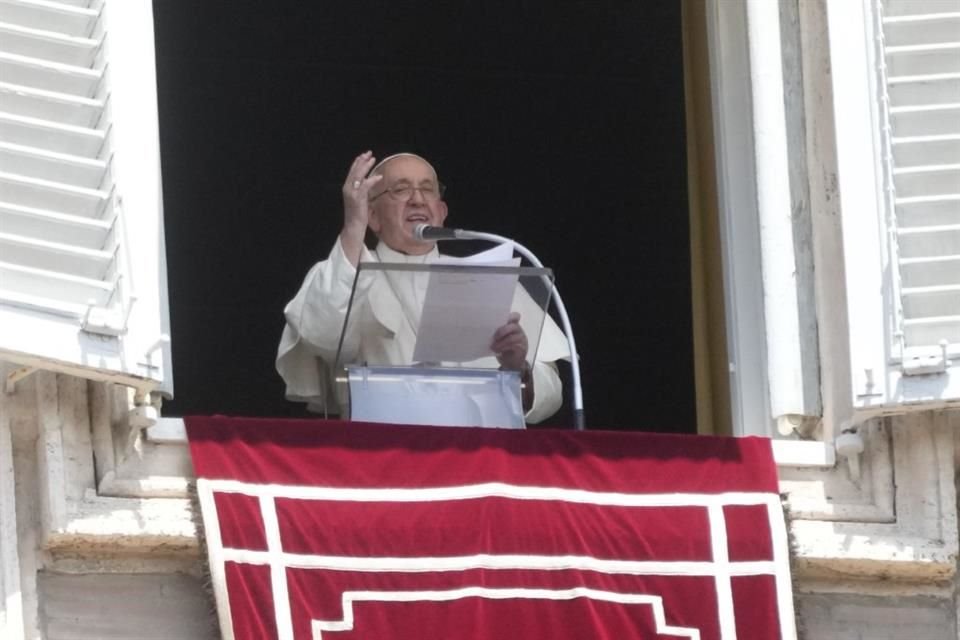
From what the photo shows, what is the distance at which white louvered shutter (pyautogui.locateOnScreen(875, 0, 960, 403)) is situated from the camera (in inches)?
255

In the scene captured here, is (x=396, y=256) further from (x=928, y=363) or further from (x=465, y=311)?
(x=928, y=363)

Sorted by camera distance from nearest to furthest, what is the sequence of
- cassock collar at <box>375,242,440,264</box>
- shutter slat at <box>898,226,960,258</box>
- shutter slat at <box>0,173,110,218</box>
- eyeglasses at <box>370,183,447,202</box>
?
shutter slat at <box>0,173,110,218</box> < shutter slat at <box>898,226,960,258</box> < cassock collar at <box>375,242,440,264</box> < eyeglasses at <box>370,183,447,202</box>

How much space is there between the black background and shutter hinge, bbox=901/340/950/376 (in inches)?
115

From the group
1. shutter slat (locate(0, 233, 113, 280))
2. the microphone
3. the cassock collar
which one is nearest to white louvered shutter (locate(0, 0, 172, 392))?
shutter slat (locate(0, 233, 113, 280))

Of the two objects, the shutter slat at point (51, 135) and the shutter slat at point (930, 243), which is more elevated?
the shutter slat at point (51, 135)

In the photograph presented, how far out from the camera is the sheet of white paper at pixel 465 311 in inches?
258

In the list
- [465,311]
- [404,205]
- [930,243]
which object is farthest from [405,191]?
[930,243]

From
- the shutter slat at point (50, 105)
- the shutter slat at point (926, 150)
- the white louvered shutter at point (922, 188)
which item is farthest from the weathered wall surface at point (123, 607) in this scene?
the shutter slat at point (926, 150)

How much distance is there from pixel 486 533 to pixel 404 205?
1489mm

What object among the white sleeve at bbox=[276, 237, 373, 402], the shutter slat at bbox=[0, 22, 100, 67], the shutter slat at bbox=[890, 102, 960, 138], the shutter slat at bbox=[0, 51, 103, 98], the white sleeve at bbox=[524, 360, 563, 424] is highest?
the shutter slat at bbox=[0, 22, 100, 67]

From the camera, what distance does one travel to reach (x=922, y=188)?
21.8ft

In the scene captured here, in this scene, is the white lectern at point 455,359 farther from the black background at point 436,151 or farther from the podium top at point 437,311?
the black background at point 436,151

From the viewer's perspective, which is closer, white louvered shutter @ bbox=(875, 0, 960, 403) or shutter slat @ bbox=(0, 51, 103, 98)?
shutter slat @ bbox=(0, 51, 103, 98)

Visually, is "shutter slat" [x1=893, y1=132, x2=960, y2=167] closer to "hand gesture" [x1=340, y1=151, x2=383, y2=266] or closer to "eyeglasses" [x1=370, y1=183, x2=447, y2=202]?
"hand gesture" [x1=340, y1=151, x2=383, y2=266]
